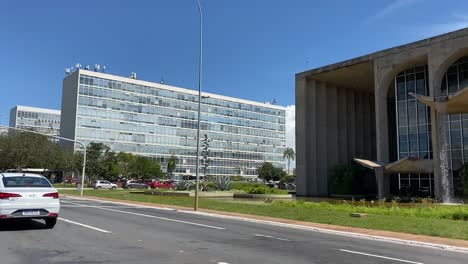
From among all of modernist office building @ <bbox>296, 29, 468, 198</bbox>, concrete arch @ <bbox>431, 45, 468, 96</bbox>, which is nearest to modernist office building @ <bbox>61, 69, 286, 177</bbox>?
modernist office building @ <bbox>296, 29, 468, 198</bbox>

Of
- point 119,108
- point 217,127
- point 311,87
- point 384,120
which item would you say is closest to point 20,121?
point 119,108

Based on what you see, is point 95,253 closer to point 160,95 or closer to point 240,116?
point 160,95

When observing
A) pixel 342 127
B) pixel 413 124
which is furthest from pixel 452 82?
pixel 342 127

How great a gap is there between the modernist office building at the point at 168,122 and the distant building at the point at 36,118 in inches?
1583

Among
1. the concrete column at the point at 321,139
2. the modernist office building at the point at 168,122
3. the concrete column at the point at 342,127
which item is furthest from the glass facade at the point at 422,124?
the modernist office building at the point at 168,122

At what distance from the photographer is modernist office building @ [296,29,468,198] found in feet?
133

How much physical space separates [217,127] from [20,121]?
220 ft

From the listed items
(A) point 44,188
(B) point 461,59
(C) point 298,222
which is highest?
(B) point 461,59

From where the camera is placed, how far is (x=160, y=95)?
5118 inches

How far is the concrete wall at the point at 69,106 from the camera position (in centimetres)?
11338

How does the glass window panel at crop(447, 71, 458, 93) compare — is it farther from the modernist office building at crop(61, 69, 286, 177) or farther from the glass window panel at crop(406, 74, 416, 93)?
the modernist office building at crop(61, 69, 286, 177)

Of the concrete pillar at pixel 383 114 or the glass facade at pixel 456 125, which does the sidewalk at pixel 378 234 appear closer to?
the glass facade at pixel 456 125

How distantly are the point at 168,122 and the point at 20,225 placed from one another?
382 feet

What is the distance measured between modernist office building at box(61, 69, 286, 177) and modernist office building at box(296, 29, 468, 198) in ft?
227
